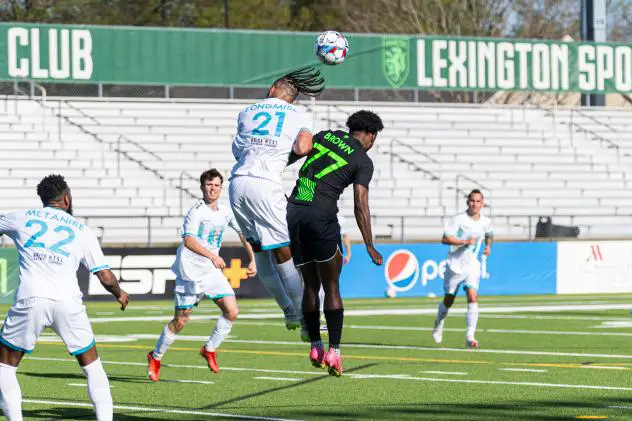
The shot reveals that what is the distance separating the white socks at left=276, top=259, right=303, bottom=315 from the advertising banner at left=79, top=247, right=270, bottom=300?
18568mm

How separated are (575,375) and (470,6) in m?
48.2

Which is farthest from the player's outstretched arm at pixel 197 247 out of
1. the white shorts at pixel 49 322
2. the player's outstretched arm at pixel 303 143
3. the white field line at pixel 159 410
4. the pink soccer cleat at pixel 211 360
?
the white shorts at pixel 49 322

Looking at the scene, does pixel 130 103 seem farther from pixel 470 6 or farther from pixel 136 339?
pixel 470 6

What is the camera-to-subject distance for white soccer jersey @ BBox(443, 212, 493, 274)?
64.4ft

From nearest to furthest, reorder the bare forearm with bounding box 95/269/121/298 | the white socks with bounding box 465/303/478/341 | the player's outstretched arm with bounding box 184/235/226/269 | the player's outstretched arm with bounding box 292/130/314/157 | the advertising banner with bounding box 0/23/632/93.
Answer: the bare forearm with bounding box 95/269/121/298, the player's outstretched arm with bounding box 292/130/314/157, the player's outstretched arm with bounding box 184/235/226/269, the white socks with bounding box 465/303/478/341, the advertising banner with bounding box 0/23/632/93

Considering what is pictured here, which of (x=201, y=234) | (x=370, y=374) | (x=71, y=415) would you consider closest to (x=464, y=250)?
(x=370, y=374)

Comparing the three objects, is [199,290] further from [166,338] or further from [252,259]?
[252,259]

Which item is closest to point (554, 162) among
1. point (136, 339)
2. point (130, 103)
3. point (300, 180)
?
point (130, 103)

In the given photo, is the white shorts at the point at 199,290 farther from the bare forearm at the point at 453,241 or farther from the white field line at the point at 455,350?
the bare forearm at the point at 453,241

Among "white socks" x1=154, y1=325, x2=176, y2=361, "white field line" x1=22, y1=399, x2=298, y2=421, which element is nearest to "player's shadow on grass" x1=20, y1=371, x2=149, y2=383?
"white socks" x1=154, y1=325, x2=176, y2=361

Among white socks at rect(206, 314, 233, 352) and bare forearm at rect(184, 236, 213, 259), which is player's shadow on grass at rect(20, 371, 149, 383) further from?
bare forearm at rect(184, 236, 213, 259)

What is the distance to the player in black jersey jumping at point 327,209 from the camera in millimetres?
11055

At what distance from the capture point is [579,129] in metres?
44.5

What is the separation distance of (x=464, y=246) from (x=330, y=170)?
29.5 ft
